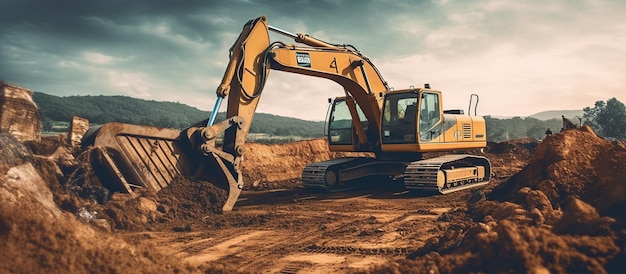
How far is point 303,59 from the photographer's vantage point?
9.91 meters

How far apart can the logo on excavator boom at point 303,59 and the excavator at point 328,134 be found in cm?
2

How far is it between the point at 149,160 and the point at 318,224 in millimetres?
3101

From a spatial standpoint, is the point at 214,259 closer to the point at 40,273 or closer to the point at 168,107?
the point at 40,273

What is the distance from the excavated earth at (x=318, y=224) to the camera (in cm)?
360

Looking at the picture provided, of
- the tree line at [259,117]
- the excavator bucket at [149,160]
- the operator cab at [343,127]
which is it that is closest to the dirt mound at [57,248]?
the excavator bucket at [149,160]

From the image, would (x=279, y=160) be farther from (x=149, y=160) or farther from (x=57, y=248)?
(x=57, y=248)

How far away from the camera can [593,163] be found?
803 cm

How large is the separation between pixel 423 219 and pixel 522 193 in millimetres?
1724

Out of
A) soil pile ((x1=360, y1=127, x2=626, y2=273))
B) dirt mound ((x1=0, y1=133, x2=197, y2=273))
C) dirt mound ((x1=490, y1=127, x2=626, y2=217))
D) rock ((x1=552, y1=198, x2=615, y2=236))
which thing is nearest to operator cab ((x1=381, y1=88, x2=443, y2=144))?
dirt mound ((x1=490, y1=127, x2=626, y2=217))

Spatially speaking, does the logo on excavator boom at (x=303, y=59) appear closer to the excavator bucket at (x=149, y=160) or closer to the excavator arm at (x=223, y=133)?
the excavator arm at (x=223, y=133)

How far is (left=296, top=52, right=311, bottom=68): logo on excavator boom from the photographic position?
32.3ft

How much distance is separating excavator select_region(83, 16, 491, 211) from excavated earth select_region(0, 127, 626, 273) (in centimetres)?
41

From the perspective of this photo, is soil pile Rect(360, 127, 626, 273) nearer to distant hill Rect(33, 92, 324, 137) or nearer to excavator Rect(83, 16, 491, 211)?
excavator Rect(83, 16, 491, 211)

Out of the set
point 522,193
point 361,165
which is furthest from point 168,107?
point 522,193
